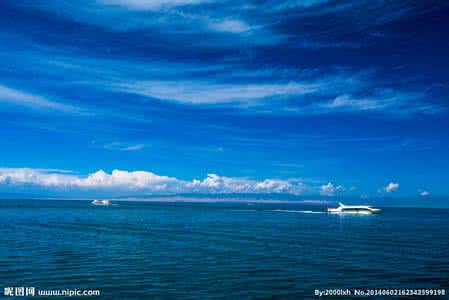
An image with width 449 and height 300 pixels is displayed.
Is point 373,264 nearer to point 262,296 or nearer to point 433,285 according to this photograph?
Answer: point 433,285

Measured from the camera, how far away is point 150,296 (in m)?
35.1

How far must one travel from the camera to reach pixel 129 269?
4675cm

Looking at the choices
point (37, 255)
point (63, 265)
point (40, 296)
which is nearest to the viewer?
point (40, 296)

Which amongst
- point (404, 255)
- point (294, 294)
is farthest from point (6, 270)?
point (404, 255)

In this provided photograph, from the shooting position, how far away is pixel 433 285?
40.5 meters

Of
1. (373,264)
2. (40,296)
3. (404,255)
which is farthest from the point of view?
(404,255)

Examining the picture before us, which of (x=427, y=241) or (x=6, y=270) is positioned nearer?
(x=6, y=270)

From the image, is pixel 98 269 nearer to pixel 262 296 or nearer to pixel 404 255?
pixel 262 296

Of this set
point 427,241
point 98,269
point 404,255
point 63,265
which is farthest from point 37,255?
point 427,241

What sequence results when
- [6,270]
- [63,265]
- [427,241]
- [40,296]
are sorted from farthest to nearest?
[427,241]
[63,265]
[6,270]
[40,296]

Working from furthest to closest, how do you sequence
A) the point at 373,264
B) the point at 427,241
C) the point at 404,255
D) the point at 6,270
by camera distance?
the point at 427,241 → the point at 404,255 → the point at 373,264 → the point at 6,270

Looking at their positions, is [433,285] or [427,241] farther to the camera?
[427,241]

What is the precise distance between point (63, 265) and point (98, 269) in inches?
212

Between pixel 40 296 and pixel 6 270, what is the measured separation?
1402cm
